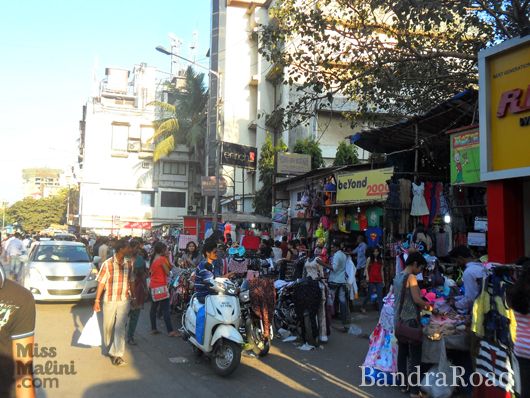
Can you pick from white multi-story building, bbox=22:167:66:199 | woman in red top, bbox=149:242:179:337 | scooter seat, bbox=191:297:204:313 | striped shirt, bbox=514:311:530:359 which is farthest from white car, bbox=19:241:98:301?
white multi-story building, bbox=22:167:66:199

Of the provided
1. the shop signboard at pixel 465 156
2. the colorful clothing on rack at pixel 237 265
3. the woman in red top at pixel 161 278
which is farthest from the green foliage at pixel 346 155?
the woman in red top at pixel 161 278

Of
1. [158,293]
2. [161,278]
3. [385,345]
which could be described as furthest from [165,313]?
[385,345]

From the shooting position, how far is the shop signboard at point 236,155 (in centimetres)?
2069

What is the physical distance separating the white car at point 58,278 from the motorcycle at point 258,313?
224 inches

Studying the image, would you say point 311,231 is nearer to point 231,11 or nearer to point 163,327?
point 163,327

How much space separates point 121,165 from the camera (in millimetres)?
48094

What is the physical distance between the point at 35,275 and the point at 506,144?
1054 centimetres

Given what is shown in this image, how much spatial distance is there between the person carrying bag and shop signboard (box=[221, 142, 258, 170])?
50.6 feet

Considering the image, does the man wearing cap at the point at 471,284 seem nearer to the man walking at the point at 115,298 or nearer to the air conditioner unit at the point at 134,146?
the man walking at the point at 115,298

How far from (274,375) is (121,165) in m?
44.8

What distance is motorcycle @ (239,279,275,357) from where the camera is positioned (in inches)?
286

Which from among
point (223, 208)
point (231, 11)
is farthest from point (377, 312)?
point (231, 11)

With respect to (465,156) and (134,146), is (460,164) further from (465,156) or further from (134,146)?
(134,146)

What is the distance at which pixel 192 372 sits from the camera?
6.38 m
